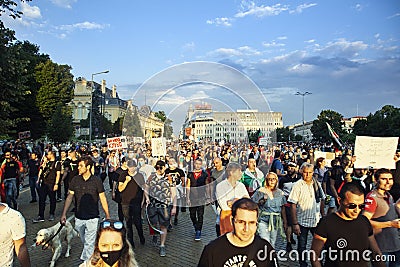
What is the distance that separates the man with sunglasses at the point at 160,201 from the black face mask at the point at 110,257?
4053mm

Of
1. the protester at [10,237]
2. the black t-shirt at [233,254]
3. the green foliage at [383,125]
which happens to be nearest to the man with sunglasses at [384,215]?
the black t-shirt at [233,254]

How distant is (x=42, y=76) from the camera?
3778 cm

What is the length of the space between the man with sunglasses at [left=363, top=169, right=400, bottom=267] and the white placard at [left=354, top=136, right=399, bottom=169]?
7.19ft

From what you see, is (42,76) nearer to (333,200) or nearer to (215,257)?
(333,200)

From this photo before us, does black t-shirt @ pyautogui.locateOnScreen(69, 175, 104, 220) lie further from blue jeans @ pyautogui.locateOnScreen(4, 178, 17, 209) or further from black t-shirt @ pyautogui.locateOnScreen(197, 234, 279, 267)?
blue jeans @ pyautogui.locateOnScreen(4, 178, 17, 209)

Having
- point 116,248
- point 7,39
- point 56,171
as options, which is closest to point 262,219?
point 116,248

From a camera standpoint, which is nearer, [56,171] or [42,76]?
[56,171]

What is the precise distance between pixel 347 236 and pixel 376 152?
3.93 metres

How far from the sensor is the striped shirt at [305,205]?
18.3ft

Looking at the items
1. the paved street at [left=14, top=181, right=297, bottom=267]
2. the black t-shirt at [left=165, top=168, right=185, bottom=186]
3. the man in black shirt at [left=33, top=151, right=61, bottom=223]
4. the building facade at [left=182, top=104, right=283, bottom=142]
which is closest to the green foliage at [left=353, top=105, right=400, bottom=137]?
the paved street at [left=14, top=181, right=297, bottom=267]

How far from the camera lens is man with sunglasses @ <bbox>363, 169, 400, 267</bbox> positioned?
4.34 meters

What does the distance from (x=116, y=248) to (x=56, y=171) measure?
23.5 ft

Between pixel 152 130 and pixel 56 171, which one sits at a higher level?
pixel 152 130

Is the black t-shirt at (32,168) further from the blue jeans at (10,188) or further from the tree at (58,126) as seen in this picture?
the tree at (58,126)
